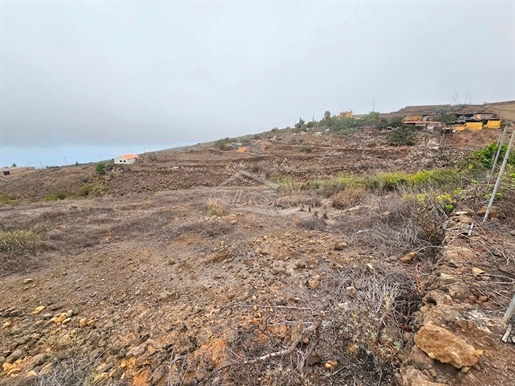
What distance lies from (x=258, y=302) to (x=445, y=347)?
154 centimetres

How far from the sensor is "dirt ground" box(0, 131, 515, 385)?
1.42 metres

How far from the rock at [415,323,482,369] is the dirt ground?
0.13 feet

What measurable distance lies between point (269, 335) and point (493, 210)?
10.2 feet

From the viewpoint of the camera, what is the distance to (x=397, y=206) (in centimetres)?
405

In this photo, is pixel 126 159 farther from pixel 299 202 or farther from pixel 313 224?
pixel 313 224

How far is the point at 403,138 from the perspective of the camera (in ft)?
57.3

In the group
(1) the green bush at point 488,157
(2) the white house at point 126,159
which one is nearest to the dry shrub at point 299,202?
(1) the green bush at point 488,157

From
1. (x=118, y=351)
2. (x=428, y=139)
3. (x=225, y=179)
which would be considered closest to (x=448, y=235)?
Result: (x=118, y=351)

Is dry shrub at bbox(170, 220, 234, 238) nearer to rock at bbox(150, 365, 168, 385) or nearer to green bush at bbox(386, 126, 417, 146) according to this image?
rock at bbox(150, 365, 168, 385)

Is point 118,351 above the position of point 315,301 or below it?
below

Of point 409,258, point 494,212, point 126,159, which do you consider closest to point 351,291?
point 409,258

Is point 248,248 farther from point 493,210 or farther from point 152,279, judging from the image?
point 493,210

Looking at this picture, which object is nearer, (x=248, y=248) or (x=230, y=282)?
(x=230, y=282)

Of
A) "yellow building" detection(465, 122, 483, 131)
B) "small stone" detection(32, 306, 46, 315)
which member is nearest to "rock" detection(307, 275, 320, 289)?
"small stone" detection(32, 306, 46, 315)
